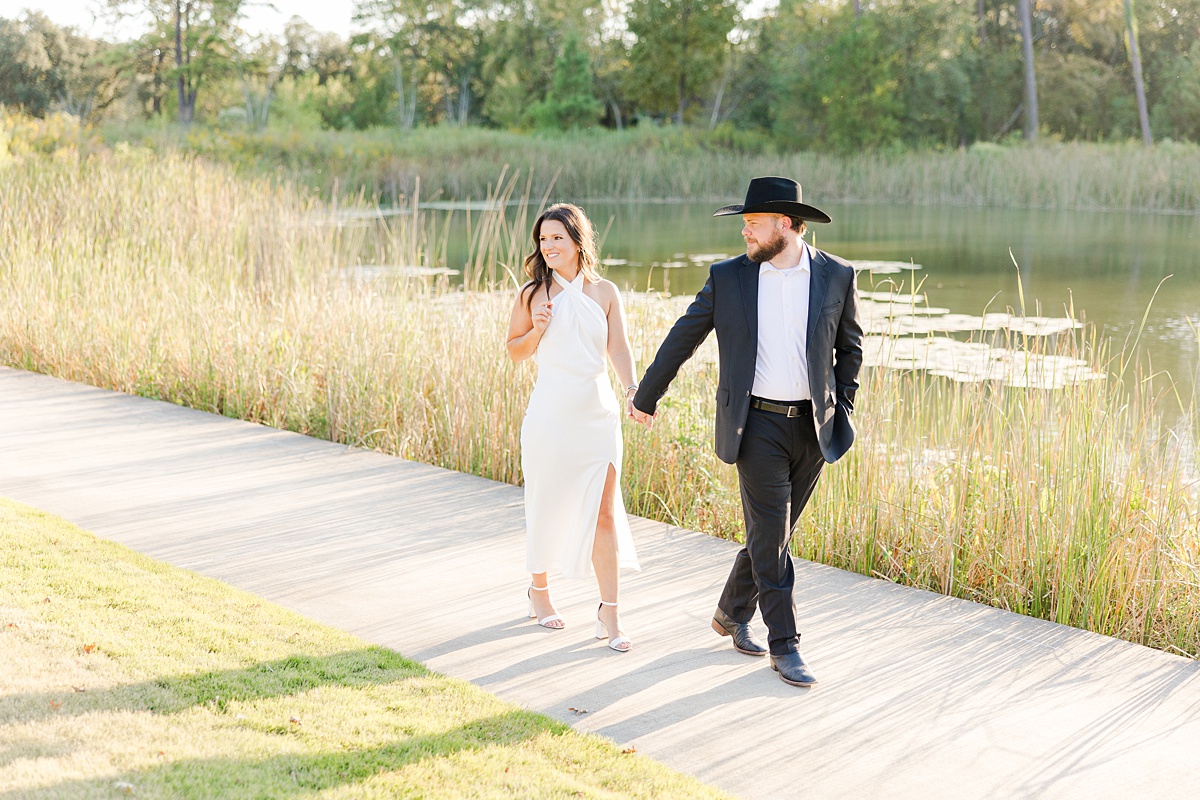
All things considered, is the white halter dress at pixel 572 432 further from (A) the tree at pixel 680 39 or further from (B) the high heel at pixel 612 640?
(A) the tree at pixel 680 39

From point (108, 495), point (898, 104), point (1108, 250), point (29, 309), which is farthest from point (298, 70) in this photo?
point (108, 495)

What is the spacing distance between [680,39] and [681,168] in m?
11.1

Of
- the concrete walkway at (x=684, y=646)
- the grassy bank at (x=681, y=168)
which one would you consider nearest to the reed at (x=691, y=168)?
the grassy bank at (x=681, y=168)

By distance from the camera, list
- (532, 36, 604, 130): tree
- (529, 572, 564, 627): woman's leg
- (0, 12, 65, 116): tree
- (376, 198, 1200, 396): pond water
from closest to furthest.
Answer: (529, 572, 564, 627): woman's leg, (376, 198, 1200, 396): pond water, (532, 36, 604, 130): tree, (0, 12, 65, 116): tree

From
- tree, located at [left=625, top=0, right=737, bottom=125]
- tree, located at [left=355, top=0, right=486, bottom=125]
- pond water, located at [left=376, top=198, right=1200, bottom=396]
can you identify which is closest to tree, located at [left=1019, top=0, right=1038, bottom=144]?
tree, located at [left=625, top=0, right=737, bottom=125]

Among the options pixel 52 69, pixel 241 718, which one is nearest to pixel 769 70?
pixel 52 69

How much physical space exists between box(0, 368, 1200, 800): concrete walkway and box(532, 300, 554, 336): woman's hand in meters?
1.04

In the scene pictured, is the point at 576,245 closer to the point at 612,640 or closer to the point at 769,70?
the point at 612,640

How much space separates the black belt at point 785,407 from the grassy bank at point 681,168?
17.5m

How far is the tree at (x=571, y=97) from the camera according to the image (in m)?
43.8

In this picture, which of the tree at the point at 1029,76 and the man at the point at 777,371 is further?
the tree at the point at 1029,76

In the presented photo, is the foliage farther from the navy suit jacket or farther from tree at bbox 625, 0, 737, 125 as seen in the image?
the navy suit jacket

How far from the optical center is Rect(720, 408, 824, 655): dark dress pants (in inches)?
144

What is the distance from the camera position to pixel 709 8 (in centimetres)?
4016
